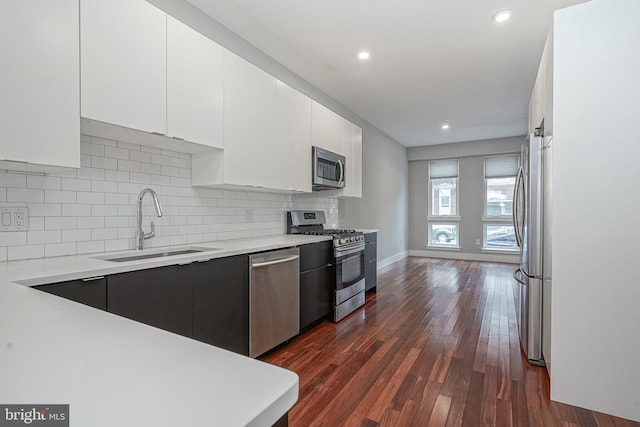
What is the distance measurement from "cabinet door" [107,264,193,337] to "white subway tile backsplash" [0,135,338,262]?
22.6 inches

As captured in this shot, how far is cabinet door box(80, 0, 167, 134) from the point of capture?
165 cm

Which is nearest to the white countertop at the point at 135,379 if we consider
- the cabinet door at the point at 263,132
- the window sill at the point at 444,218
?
the cabinet door at the point at 263,132

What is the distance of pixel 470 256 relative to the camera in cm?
739

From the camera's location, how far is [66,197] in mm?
1854

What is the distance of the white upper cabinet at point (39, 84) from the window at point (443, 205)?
7448 millimetres

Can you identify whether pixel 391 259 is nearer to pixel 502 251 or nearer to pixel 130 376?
pixel 502 251

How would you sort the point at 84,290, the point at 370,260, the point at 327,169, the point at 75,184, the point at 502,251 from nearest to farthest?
the point at 84,290 < the point at 75,184 < the point at 327,169 < the point at 370,260 < the point at 502,251

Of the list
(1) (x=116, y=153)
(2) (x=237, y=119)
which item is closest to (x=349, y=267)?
(2) (x=237, y=119)

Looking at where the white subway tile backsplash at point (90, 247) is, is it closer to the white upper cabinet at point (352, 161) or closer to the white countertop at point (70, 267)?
the white countertop at point (70, 267)

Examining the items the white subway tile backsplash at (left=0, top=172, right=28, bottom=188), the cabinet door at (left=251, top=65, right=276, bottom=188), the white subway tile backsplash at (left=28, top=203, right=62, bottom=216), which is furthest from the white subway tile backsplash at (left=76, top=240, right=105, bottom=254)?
the cabinet door at (left=251, top=65, right=276, bottom=188)

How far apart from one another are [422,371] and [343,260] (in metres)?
1.36

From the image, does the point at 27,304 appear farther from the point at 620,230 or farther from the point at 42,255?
the point at 620,230

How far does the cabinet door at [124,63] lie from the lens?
5.41ft

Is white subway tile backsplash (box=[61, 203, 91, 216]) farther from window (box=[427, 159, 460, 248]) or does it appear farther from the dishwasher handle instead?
window (box=[427, 159, 460, 248])
